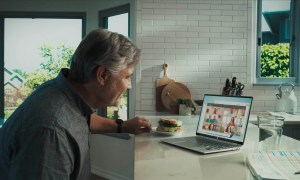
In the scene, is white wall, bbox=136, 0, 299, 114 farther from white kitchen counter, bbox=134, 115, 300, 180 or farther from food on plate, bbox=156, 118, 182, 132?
white kitchen counter, bbox=134, 115, 300, 180

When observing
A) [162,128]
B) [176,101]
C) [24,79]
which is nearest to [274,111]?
[176,101]

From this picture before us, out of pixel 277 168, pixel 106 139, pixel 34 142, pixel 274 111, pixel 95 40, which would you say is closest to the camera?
pixel 34 142

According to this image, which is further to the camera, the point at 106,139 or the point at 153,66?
the point at 106,139

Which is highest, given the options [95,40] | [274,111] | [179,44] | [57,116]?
[179,44]

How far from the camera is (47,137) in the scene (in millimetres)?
915

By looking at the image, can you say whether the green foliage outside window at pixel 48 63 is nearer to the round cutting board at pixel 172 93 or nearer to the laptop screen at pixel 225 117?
the round cutting board at pixel 172 93

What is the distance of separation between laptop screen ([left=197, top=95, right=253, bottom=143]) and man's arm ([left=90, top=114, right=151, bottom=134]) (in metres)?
0.32

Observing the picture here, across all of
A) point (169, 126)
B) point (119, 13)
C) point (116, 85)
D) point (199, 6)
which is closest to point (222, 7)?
point (199, 6)

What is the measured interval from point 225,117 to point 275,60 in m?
2.38

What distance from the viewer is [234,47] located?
3.82 meters

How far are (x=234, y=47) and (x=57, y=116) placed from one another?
314 centimetres

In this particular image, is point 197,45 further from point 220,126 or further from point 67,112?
point 67,112

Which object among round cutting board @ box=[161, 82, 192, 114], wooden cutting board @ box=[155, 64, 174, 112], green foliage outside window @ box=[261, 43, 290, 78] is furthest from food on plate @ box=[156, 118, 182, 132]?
green foliage outside window @ box=[261, 43, 290, 78]

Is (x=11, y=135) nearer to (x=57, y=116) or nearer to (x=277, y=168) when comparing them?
(x=57, y=116)
